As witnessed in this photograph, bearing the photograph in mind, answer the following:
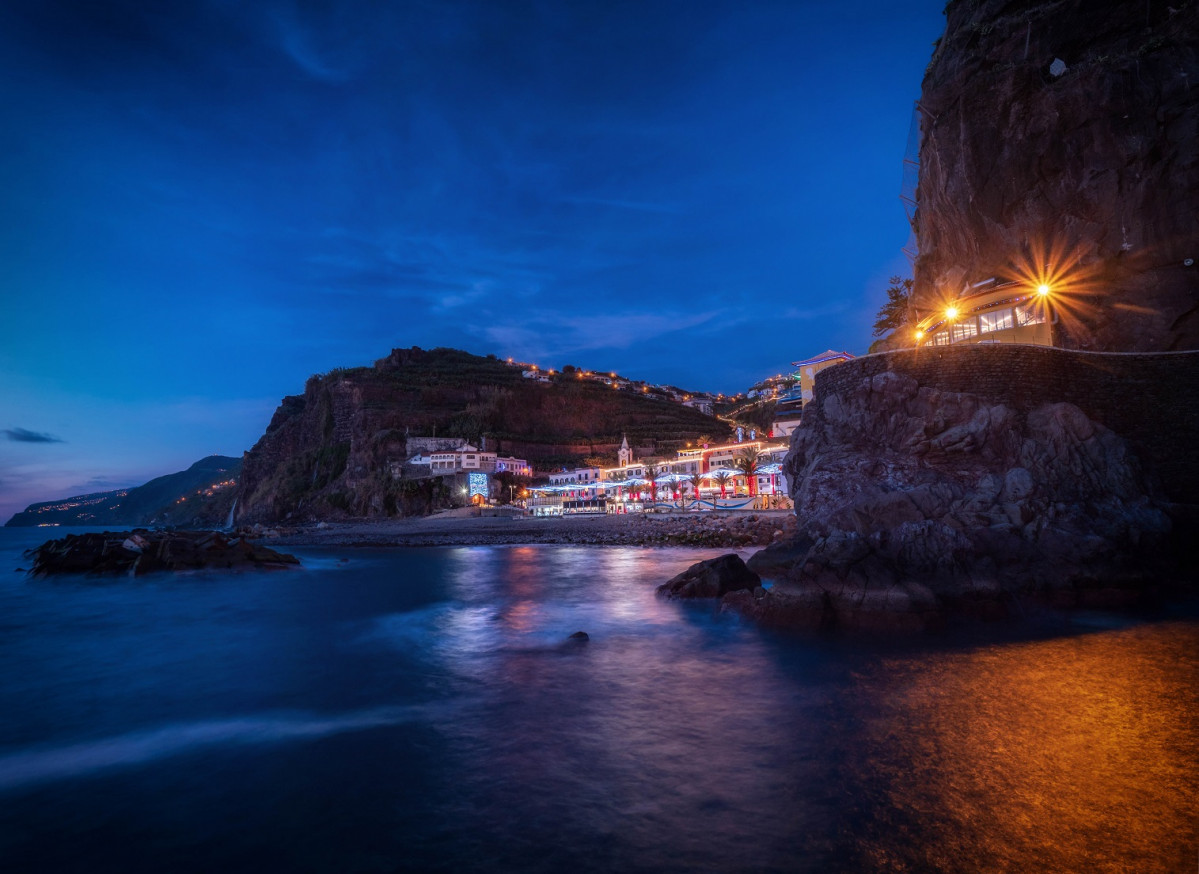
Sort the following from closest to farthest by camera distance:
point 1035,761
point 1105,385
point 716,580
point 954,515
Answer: point 1035,761, point 954,515, point 716,580, point 1105,385

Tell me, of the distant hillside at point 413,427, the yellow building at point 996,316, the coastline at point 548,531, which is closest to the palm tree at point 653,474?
the coastline at point 548,531

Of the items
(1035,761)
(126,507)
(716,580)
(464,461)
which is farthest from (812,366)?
(126,507)

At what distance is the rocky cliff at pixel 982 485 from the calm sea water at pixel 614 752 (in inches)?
49.4

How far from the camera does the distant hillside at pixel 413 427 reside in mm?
65375

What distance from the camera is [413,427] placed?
7050 centimetres

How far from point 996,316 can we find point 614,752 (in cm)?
2349

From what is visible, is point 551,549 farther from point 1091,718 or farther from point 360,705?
point 1091,718

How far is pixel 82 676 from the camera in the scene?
10711 mm

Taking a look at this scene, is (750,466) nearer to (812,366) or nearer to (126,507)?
(812,366)

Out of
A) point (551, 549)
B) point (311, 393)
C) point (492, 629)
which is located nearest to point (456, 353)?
point (311, 393)

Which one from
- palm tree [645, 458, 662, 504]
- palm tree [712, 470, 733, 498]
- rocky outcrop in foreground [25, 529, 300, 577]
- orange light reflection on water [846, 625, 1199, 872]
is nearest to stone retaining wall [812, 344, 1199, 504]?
orange light reflection on water [846, 625, 1199, 872]

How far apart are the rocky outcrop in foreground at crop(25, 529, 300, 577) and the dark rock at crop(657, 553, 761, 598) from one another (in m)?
20.2

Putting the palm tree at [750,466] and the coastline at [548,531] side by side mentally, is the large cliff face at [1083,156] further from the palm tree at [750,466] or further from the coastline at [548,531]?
the palm tree at [750,466]

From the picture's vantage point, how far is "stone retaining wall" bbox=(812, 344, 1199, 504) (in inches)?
593
